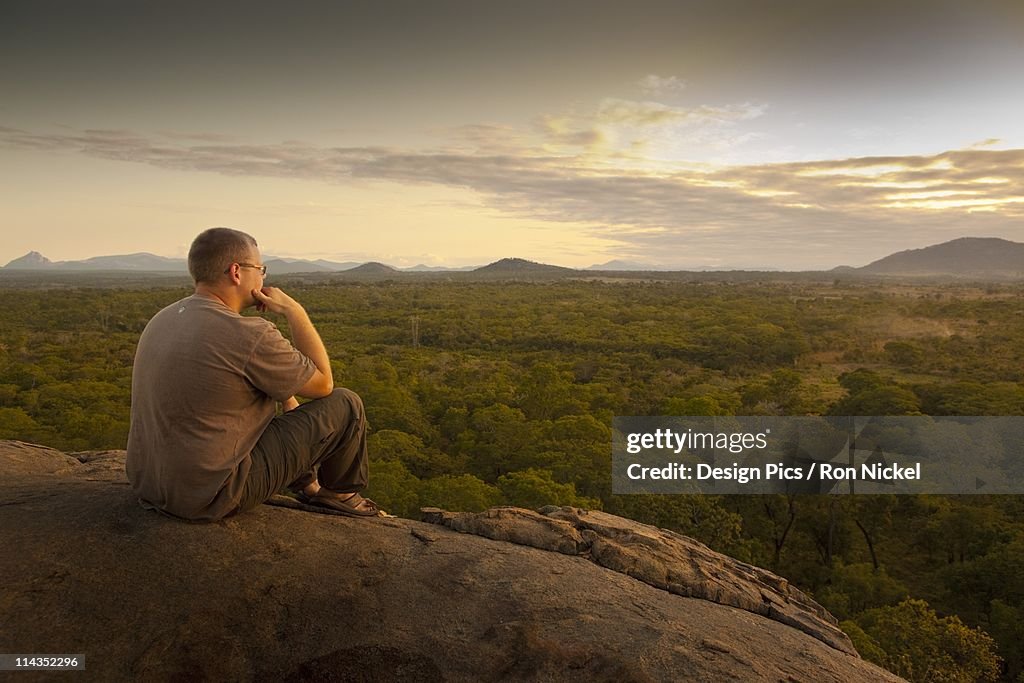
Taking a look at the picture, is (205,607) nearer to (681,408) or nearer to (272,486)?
(272,486)

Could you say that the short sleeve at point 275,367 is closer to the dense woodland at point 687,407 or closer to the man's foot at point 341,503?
the man's foot at point 341,503

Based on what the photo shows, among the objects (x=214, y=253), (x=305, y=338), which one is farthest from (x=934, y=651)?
(x=214, y=253)

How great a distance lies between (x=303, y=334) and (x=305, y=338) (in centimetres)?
3

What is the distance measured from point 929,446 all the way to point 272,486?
31.7 metres

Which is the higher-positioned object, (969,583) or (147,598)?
(147,598)

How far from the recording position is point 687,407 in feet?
104

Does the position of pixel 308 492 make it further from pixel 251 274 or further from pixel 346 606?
pixel 251 274

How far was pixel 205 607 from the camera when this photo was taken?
4.10m

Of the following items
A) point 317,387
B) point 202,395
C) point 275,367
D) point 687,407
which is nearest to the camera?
point 202,395

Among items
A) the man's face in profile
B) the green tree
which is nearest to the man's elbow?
the man's face in profile

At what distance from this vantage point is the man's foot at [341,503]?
17.9 ft

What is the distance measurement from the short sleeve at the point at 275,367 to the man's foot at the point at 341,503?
1.33 metres

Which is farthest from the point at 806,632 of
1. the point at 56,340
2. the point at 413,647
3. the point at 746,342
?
the point at 56,340

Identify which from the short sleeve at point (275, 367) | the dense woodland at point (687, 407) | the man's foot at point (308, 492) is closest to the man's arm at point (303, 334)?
the short sleeve at point (275, 367)
